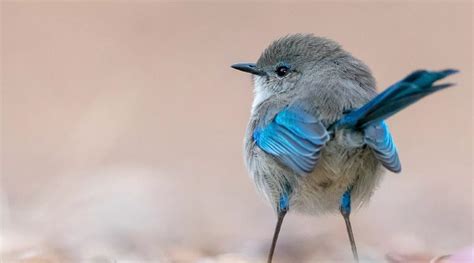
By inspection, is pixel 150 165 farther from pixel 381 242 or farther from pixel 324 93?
pixel 324 93

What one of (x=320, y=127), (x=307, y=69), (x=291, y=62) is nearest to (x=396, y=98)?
(x=320, y=127)

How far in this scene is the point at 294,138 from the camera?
211 inches

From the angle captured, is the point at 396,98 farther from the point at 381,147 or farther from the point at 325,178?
the point at 325,178

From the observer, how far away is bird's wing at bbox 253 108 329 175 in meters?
5.17

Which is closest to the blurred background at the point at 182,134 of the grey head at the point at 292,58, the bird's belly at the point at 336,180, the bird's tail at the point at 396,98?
the bird's belly at the point at 336,180

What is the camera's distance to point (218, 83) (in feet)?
41.1

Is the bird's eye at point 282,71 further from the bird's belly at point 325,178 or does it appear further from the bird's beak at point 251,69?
the bird's belly at point 325,178

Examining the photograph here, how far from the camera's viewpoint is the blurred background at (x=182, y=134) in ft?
21.7

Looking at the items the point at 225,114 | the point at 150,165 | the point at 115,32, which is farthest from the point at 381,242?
the point at 115,32

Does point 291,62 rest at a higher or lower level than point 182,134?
lower

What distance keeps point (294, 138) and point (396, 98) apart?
27.3 inches

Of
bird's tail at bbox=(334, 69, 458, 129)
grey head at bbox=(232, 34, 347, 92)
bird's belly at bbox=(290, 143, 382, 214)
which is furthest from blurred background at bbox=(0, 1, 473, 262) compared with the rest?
grey head at bbox=(232, 34, 347, 92)

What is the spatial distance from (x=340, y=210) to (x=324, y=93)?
72 centimetres

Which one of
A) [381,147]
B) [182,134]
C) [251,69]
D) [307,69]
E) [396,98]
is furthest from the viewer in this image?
[182,134]
